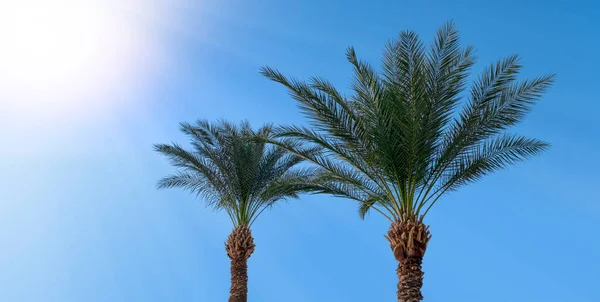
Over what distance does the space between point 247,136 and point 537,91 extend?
24.3 ft

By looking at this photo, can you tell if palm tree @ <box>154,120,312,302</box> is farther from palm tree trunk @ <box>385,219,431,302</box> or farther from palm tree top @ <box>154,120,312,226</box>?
palm tree trunk @ <box>385,219,431,302</box>

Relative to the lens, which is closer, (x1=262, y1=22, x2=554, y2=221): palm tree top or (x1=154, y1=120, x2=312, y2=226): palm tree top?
(x1=262, y1=22, x2=554, y2=221): palm tree top

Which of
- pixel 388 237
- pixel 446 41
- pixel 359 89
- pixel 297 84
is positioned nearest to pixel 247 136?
pixel 297 84

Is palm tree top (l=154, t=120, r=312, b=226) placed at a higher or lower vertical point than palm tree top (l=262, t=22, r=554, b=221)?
higher

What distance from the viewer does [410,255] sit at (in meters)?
12.6

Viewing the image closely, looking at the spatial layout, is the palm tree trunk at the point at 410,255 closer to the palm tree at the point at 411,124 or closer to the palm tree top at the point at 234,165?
the palm tree at the point at 411,124

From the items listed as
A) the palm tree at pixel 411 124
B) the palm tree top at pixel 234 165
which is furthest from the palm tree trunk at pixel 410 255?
the palm tree top at pixel 234 165

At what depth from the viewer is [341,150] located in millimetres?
13375

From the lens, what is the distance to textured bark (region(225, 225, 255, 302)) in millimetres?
19719

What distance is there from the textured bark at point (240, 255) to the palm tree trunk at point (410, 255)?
822 centimetres

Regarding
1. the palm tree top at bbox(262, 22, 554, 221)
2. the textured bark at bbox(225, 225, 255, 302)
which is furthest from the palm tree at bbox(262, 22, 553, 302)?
the textured bark at bbox(225, 225, 255, 302)

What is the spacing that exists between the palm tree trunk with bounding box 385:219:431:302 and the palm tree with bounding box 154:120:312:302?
6.96m

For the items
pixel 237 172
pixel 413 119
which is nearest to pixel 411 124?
pixel 413 119

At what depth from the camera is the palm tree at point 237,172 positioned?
63.8 feet
